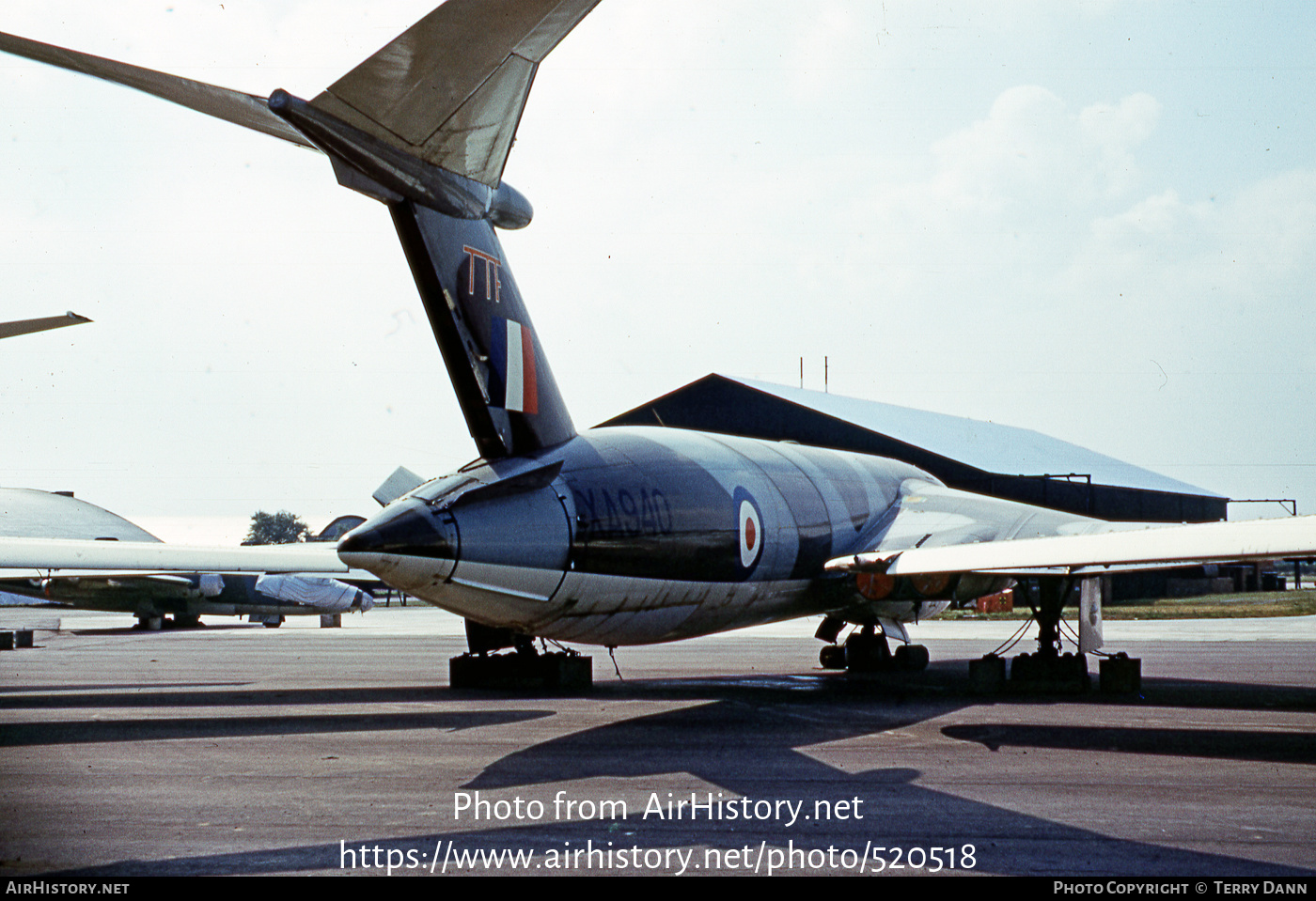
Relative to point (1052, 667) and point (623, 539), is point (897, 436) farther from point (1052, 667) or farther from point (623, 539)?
point (623, 539)

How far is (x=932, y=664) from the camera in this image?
24359 mm

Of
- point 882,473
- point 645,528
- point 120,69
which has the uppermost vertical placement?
point 120,69

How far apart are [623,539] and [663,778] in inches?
127

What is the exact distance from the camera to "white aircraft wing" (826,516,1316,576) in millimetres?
10883

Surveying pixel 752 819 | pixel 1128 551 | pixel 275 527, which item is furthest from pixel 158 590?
pixel 275 527

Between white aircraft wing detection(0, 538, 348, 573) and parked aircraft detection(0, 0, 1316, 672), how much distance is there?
0.17 ft

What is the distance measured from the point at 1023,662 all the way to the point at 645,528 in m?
8.77

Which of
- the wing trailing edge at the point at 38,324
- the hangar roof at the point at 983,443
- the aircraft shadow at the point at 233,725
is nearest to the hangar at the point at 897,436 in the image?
the hangar roof at the point at 983,443

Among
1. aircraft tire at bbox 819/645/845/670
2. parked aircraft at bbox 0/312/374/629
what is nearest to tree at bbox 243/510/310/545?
parked aircraft at bbox 0/312/374/629

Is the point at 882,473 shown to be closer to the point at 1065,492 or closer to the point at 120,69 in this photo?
the point at 120,69

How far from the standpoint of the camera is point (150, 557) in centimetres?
1562

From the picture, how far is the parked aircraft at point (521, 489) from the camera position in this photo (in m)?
8.84

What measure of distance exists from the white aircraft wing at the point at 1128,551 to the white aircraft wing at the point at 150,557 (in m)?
7.67

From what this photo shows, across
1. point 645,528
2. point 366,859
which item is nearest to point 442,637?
point 645,528
